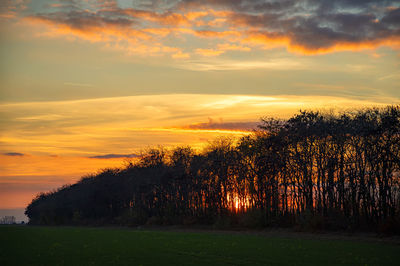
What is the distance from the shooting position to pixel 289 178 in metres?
73.4

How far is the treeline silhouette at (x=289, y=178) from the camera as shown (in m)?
58.5

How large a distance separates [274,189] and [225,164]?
17462mm

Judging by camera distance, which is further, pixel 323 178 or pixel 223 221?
pixel 223 221

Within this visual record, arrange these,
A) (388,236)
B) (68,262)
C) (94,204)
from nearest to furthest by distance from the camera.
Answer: (68,262), (388,236), (94,204)

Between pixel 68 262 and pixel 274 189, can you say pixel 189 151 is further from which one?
pixel 68 262

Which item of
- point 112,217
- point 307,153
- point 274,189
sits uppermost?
point 307,153

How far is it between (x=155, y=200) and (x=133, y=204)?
1267 centimetres

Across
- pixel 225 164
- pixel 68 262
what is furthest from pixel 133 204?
pixel 68 262

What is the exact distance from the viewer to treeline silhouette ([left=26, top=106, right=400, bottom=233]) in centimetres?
5850

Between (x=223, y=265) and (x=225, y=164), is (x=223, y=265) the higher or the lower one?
the lower one

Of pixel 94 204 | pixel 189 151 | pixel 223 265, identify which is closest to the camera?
pixel 223 265

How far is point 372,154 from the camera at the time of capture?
195 ft

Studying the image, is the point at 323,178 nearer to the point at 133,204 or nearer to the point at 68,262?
the point at 68,262

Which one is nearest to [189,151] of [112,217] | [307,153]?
[112,217]
